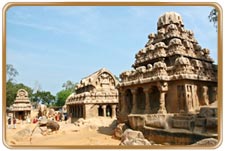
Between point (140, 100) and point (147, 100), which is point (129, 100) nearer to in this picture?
point (140, 100)

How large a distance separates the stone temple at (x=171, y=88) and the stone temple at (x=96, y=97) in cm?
623

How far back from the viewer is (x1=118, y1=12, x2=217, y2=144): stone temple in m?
7.39

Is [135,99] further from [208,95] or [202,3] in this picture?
[202,3]

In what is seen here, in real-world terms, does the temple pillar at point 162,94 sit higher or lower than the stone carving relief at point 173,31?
lower

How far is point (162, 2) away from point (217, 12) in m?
1.25

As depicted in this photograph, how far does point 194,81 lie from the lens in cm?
975

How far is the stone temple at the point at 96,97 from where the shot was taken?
1845 cm

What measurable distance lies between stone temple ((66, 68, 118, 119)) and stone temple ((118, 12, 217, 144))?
6.23m

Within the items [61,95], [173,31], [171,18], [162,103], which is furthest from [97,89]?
[171,18]

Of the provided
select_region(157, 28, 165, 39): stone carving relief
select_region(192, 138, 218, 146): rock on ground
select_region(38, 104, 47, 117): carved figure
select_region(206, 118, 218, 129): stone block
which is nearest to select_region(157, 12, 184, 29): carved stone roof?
select_region(157, 28, 165, 39): stone carving relief

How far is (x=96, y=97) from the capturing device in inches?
742

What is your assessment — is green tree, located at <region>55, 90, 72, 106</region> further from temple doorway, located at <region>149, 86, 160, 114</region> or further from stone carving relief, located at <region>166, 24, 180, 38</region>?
stone carving relief, located at <region>166, 24, 180, 38</region>

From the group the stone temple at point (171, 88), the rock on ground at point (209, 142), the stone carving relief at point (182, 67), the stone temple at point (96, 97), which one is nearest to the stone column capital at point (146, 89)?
the stone temple at point (171, 88)

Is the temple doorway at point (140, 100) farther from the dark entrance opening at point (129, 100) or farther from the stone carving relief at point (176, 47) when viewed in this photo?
the stone carving relief at point (176, 47)
